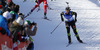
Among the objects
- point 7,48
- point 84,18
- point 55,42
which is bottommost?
point 84,18

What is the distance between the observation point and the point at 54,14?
1241cm

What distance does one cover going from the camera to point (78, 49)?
6629 millimetres

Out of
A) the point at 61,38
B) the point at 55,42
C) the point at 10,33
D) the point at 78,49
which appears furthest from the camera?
the point at 61,38

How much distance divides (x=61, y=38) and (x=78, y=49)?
145 centimetres

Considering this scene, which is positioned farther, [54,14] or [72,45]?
[54,14]

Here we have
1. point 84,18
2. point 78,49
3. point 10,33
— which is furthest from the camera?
point 84,18

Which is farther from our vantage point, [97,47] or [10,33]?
[97,47]

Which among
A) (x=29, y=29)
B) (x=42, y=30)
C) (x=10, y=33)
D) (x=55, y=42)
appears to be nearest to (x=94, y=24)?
(x=42, y=30)

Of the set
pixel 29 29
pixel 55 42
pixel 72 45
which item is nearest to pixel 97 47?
pixel 72 45

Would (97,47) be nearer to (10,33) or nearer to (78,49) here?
(78,49)

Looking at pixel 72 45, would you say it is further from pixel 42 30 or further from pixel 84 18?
pixel 84 18

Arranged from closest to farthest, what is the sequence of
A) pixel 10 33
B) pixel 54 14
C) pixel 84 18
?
pixel 10 33
pixel 84 18
pixel 54 14

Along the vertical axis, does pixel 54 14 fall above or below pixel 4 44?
below

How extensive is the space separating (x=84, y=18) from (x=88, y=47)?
16.0 feet
